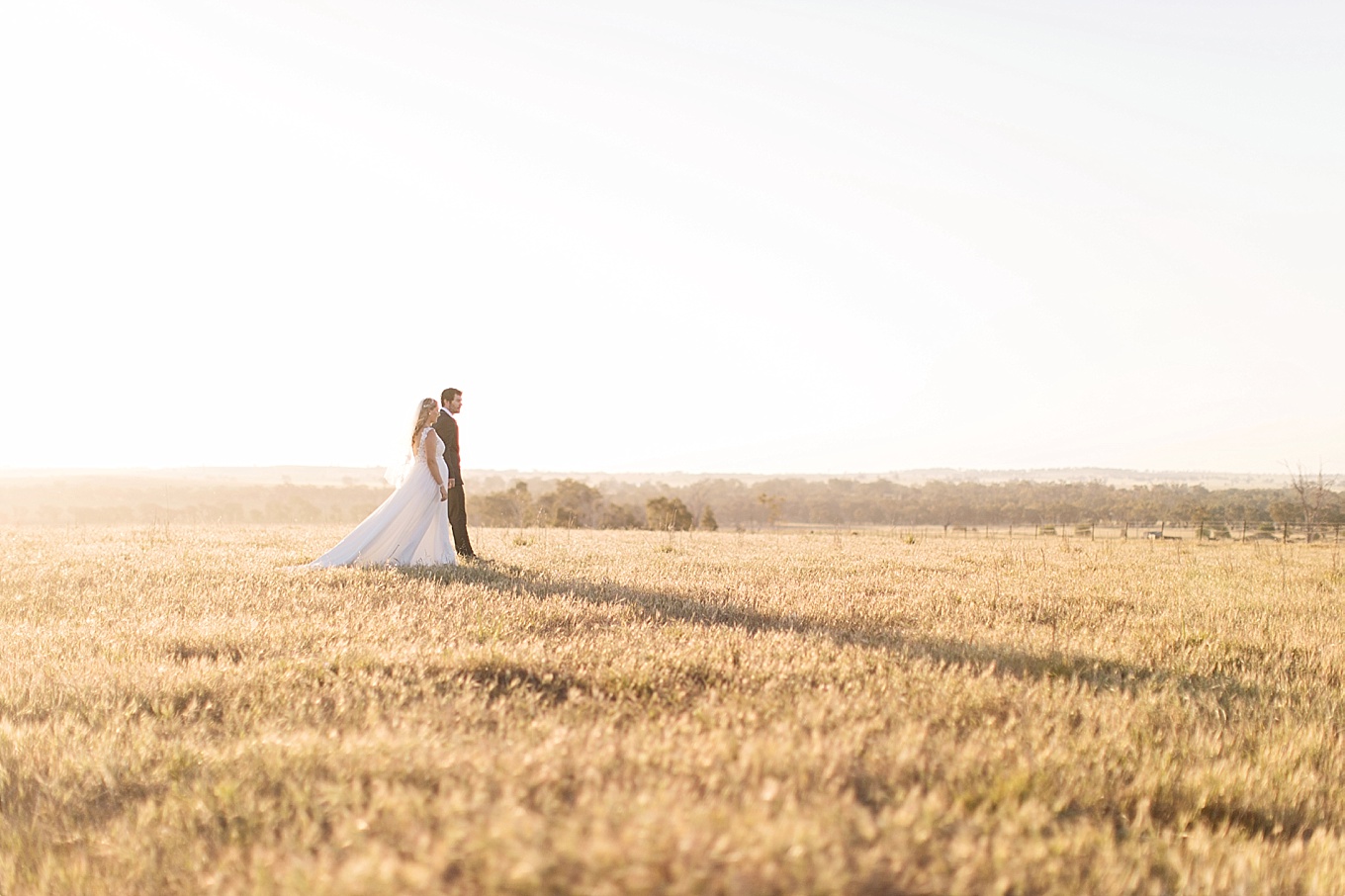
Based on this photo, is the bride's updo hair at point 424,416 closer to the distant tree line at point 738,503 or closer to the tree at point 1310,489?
the tree at point 1310,489

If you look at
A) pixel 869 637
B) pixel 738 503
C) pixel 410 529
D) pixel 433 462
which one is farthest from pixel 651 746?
pixel 738 503

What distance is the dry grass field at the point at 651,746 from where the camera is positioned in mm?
2648

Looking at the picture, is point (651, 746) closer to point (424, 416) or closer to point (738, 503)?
point (424, 416)

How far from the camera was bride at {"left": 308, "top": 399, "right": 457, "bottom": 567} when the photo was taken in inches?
507

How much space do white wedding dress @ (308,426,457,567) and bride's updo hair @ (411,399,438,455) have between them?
0.09 meters

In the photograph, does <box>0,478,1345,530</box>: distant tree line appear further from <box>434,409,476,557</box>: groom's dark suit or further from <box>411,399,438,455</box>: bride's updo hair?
<box>411,399,438,455</box>: bride's updo hair

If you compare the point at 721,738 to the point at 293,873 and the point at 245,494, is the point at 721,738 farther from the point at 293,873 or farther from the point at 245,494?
the point at 245,494

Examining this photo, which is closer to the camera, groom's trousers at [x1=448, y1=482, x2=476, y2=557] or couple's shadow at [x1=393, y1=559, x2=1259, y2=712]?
couple's shadow at [x1=393, y1=559, x2=1259, y2=712]

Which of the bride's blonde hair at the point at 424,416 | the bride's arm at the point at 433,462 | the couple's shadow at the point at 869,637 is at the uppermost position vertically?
the bride's blonde hair at the point at 424,416

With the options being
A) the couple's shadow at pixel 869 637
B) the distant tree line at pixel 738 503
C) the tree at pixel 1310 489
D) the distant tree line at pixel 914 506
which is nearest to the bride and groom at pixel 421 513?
the couple's shadow at pixel 869 637

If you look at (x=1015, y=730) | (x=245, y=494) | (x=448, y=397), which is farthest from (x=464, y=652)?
(x=245, y=494)

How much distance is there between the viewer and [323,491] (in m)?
142

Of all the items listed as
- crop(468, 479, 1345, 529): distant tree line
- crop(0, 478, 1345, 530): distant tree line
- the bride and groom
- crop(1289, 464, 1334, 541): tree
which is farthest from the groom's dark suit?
crop(468, 479, 1345, 529): distant tree line

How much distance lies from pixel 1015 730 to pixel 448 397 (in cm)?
1150
